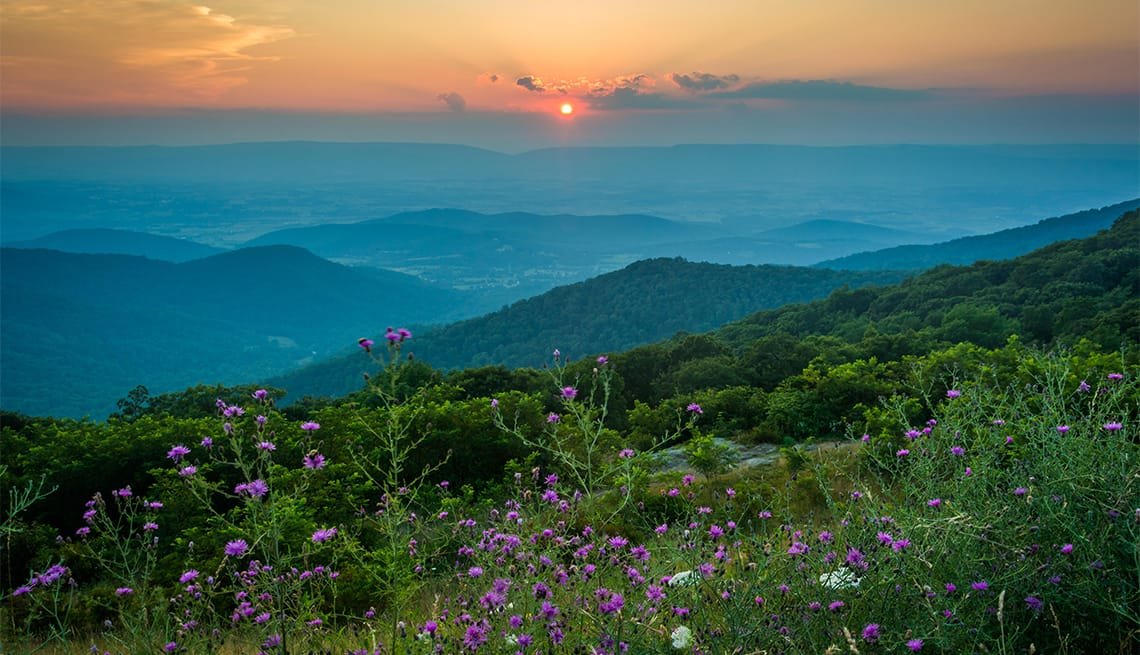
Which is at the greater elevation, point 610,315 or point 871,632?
point 871,632

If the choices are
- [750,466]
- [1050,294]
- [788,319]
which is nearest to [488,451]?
[750,466]

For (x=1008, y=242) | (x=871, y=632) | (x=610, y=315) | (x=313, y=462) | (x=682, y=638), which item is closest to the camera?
(x=871, y=632)

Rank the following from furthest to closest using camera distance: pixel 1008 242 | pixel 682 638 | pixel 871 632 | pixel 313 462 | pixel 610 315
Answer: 1. pixel 1008 242
2. pixel 610 315
3. pixel 313 462
4. pixel 682 638
5. pixel 871 632

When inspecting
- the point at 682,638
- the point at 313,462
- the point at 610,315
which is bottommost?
the point at 610,315

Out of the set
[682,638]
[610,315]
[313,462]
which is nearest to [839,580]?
[682,638]

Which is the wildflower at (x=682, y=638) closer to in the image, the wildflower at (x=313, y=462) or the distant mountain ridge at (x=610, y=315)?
the wildflower at (x=313, y=462)

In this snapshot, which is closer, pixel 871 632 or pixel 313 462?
pixel 871 632

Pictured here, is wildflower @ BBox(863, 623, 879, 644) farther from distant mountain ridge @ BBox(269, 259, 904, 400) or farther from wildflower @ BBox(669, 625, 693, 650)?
distant mountain ridge @ BBox(269, 259, 904, 400)

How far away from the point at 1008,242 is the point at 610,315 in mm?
72170

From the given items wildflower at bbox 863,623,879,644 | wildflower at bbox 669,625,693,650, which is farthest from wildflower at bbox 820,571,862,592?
wildflower at bbox 669,625,693,650

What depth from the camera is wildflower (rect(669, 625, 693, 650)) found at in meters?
2.75

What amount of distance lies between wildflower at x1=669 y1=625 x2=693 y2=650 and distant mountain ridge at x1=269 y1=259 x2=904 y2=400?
248 feet

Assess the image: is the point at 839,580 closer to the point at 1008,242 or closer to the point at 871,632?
the point at 871,632

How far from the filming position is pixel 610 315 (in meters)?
90.2
